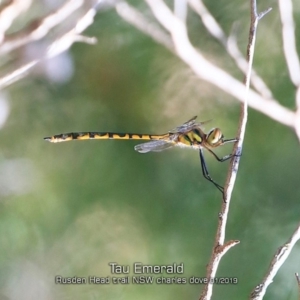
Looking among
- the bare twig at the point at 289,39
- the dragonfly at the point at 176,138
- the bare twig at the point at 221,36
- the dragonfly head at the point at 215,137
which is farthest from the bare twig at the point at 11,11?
the bare twig at the point at 289,39

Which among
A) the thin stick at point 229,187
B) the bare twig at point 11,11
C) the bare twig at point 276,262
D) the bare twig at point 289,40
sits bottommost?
the bare twig at point 276,262

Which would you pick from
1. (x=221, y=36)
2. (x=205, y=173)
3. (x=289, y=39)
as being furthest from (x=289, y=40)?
(x=205, y=173)

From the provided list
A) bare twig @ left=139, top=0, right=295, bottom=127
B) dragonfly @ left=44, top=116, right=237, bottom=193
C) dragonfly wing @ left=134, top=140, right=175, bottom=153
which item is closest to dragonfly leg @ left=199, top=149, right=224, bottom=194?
dragonfly @ left=44, top=116, right=237, bottom=193

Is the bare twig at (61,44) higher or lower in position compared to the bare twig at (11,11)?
lower

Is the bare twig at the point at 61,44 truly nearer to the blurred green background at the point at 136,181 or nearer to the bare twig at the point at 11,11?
the blurred green background at the point at 136,181

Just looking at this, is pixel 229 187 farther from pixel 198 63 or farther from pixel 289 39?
pixel 289 39

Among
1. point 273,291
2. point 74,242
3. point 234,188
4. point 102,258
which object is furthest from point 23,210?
point 273,291
